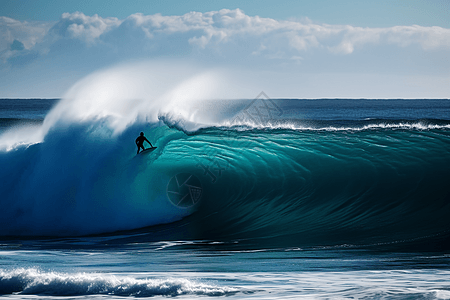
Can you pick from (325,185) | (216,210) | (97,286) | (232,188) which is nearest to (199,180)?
(232,188)

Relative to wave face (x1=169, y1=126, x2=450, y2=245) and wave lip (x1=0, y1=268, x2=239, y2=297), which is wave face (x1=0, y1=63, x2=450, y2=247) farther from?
wave lip (x1=0, y1=268, x2=239, y2=297)

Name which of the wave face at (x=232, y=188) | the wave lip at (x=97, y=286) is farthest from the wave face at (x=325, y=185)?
the wave lip at (x=97, y=286)

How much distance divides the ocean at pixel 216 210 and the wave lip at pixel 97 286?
0.02 metres

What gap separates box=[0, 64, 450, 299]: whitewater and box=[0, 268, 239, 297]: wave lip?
0.02 m

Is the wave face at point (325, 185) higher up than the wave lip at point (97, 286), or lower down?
higher up

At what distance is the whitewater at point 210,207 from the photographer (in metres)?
4.49

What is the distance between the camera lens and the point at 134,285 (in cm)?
429

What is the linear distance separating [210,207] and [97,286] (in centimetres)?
486

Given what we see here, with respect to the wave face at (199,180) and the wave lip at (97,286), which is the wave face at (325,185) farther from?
the wave lip at (97,286)

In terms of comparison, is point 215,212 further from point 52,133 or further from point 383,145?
point 383,145

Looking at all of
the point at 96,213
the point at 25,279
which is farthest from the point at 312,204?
the point at 25,279

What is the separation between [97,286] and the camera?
14.1 ft

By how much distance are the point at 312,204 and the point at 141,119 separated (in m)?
5.19

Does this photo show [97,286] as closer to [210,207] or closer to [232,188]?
[210,207]
